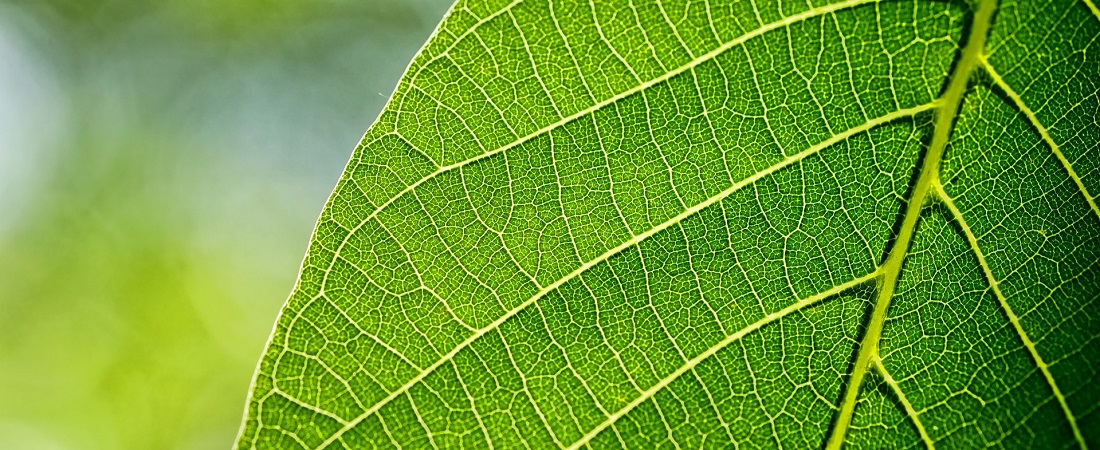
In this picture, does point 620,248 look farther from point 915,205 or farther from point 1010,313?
point 1010,313

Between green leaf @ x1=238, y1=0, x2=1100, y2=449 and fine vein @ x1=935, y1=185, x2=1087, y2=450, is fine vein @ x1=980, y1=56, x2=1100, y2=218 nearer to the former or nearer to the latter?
green leaf @ x1=238, y1=0, x2=1100, y2=449

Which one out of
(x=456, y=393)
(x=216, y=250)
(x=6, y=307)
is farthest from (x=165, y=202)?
(x=456, y=393)

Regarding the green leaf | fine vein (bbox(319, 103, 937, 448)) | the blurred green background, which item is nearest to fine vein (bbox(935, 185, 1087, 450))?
the green leaf

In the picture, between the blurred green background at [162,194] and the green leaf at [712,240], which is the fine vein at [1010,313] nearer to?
the green leaf at [712,240]

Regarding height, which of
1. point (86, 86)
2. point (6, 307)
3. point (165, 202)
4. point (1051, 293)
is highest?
point (86, 86)

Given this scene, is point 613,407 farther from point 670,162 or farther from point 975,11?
point 975,11

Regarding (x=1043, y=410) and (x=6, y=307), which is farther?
(x=6, y=307)

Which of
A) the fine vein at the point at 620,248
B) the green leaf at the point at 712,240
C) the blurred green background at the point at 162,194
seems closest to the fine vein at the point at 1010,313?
the green leaf at the point at 712,240

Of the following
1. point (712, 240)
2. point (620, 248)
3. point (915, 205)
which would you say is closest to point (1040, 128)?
point (915, 205)
